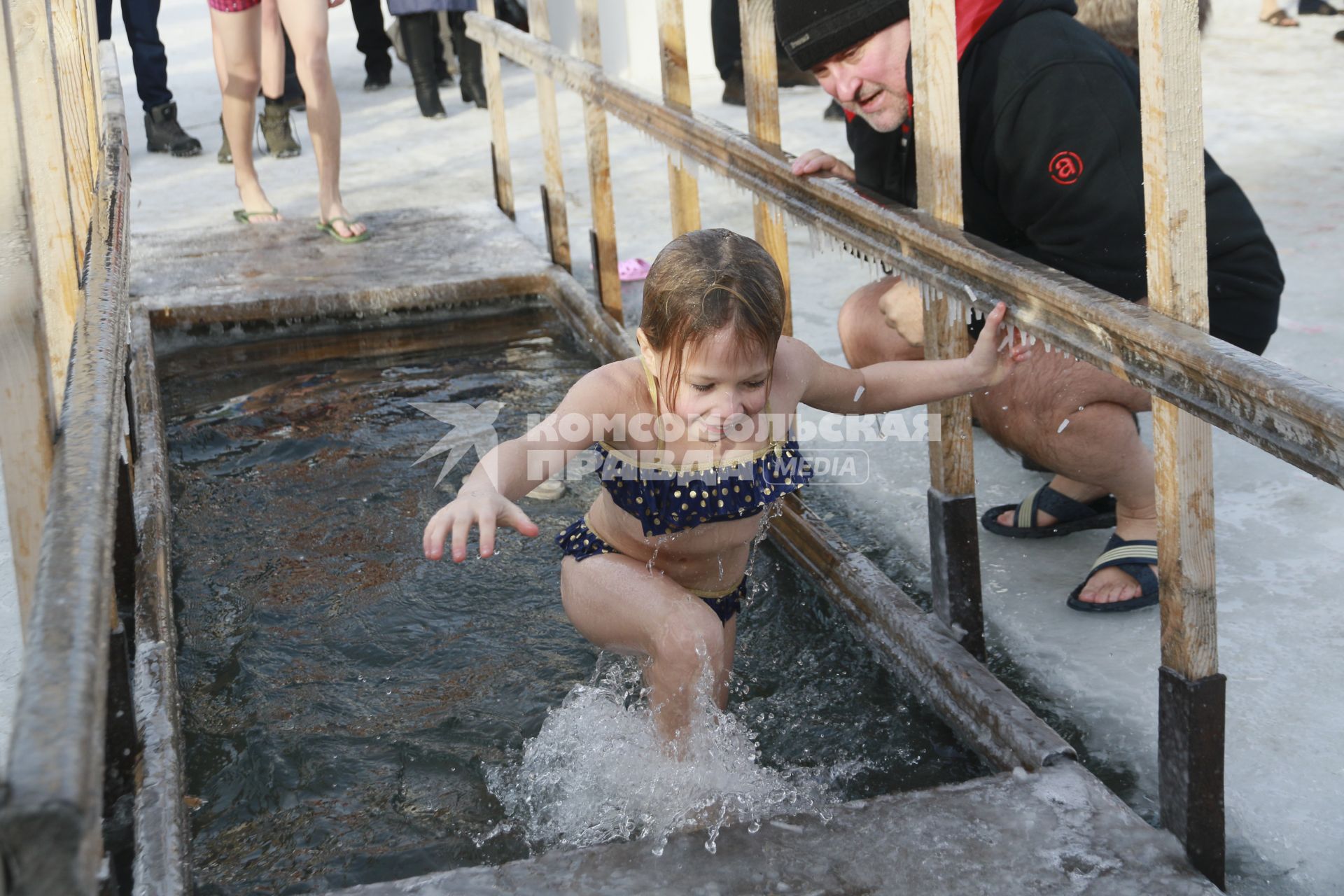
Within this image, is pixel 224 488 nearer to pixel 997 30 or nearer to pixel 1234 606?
pixel 997 30

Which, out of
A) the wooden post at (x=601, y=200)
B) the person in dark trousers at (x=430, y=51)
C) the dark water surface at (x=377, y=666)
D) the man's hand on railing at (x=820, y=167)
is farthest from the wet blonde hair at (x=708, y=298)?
the person in dark trousers at (x=430, y=51)

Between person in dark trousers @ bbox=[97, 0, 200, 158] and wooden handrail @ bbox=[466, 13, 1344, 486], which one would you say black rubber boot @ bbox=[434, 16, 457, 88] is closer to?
person in dark trousers @ bbox=[97, 0, 200, 158]

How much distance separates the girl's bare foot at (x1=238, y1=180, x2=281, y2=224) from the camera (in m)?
6.42

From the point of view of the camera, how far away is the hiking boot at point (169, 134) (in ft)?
28.1

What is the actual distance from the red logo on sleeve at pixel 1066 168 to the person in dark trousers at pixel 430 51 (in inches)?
262

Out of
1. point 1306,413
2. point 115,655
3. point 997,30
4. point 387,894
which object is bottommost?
point 387,894

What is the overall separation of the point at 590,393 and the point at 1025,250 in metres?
1.18

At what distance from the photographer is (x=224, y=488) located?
13.1 feet

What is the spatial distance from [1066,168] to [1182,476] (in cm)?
97

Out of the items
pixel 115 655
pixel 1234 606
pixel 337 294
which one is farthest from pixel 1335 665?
pixel 337 294

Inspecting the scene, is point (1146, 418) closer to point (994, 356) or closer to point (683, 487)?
point (994, 356)

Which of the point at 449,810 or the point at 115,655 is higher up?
the point at 115,655

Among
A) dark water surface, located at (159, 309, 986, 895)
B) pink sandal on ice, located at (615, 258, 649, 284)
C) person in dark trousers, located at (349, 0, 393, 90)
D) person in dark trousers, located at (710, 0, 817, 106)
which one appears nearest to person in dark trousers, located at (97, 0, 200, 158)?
person in dark trousers, located at (349, 0, 393, 90)

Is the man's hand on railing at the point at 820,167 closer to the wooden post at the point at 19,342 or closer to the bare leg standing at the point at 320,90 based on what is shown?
the wooden post at the point at 19,342
